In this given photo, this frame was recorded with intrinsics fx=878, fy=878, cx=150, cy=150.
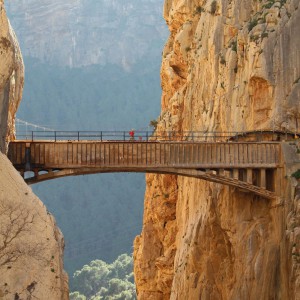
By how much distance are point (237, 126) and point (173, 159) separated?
7.10m

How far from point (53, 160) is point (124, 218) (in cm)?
13158

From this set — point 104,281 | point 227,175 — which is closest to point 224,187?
point 227,175

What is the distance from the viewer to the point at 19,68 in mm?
42000

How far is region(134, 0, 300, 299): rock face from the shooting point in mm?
48344

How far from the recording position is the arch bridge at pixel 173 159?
4697cm

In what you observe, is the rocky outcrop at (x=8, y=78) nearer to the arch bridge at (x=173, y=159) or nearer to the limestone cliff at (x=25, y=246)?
the limestone cliff at (x=25, y=246)

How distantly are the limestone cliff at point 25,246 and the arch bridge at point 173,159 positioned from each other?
40.3 feet

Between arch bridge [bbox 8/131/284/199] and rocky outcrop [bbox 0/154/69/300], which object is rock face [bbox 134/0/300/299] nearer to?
arch bridge [bbox 8/131/284/199]

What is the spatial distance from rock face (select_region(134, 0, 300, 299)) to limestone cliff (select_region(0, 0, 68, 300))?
17.7 metres

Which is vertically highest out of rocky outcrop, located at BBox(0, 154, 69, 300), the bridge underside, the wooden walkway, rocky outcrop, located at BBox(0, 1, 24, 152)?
rocky outcrop, located at BBox(0, 1, 24, 152)

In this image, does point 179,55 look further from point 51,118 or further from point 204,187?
point 51,118

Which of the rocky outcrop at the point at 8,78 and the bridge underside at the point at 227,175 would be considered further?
the bridge underside at the point at 227,175

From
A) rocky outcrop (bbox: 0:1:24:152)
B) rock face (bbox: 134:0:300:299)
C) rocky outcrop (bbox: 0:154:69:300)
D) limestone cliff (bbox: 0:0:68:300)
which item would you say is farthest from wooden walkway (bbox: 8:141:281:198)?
rocky outcrop (bbox: 0:154:69:300)

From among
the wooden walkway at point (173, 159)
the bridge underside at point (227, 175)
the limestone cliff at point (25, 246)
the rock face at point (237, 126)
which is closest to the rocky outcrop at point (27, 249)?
the limestone cliff at point (25, 246)
